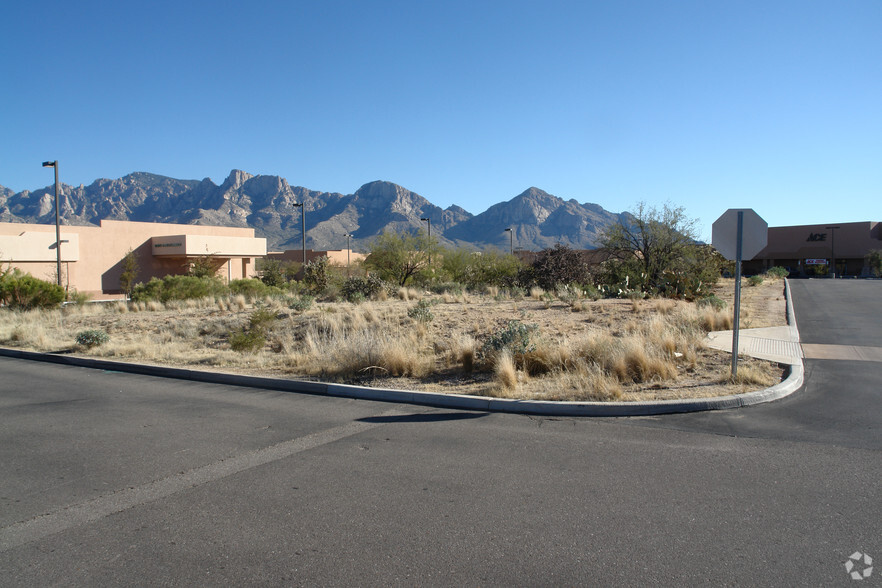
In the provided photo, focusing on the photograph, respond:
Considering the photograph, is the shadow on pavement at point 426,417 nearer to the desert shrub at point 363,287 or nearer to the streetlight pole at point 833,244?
the desert shrub at point 363,287

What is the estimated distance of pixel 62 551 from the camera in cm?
411

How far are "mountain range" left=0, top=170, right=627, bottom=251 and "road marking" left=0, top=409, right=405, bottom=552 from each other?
137m

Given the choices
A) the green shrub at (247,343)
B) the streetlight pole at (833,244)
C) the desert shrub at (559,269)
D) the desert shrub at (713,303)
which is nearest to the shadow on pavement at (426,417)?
the green shrub at (247,343)

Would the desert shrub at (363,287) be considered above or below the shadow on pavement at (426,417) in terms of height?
above

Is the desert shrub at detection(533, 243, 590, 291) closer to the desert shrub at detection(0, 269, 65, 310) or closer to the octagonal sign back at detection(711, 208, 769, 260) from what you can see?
the octagonal sign back at detection(711, 208, 769, 260)

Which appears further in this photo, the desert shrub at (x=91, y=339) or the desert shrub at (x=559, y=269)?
the desert shrub at (x=559, y=269)

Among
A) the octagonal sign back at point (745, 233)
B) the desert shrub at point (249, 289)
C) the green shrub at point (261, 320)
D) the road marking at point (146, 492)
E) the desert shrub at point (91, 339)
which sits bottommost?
the road marking at point (146, 492)

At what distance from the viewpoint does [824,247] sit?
92750mm

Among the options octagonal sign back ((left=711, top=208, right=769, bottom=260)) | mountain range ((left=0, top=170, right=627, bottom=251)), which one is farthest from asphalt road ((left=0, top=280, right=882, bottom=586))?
mountain range ((left=0, top=170, right=627, bottom=251))

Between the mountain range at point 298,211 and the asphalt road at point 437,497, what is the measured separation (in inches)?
5395

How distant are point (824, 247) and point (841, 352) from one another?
9504 centimetres

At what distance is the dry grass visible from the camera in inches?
368

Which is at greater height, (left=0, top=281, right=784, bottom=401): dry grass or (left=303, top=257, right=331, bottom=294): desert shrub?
(left=303, top=257, right=331, bottom=294): desert shrub

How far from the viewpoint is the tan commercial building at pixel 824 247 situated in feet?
296
